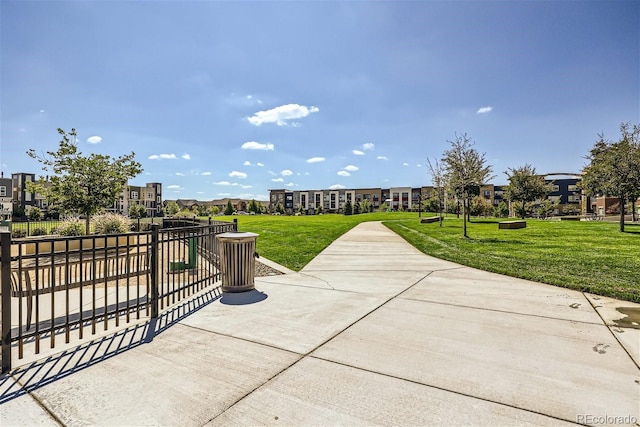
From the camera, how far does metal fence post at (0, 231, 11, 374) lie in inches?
126

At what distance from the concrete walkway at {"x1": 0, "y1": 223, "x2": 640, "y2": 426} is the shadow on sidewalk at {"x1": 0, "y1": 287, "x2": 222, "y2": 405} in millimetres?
20

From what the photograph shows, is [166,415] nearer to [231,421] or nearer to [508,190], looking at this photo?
[231,421]

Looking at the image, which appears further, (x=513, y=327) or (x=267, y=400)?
(x=513, y=327)

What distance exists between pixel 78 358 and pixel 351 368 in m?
3.09

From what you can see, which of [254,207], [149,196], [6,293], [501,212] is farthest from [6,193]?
[501,212]

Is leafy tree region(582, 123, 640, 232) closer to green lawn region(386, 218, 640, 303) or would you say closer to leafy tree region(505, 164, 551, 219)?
green lawn region(386, 218, 640, 303)

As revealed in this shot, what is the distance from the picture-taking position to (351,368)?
3.35m

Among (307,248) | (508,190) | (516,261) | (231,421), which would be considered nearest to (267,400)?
(231,421)

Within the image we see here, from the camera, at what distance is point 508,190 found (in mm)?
Answer: 38875

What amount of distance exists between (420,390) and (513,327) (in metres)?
2.44

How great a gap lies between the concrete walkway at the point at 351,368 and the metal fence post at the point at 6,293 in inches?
7.7

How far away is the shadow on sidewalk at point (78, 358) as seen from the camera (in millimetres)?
3053

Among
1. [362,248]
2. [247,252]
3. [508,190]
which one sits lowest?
[362,248]

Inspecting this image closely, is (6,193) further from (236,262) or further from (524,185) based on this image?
(524,185)
